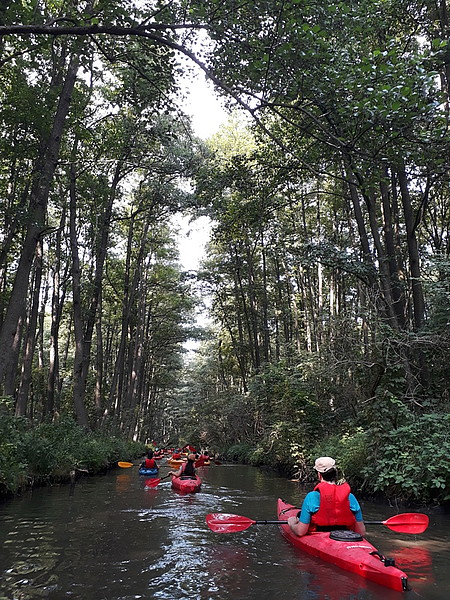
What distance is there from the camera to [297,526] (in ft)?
17.7

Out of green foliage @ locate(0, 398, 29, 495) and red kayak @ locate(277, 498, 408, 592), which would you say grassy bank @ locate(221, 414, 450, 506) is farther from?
green foliage @ locate(0, 398, 29, 495)

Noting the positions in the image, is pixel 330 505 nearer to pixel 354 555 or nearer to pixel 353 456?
pixel 354 555

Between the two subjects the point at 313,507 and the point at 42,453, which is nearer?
the point at 313,507

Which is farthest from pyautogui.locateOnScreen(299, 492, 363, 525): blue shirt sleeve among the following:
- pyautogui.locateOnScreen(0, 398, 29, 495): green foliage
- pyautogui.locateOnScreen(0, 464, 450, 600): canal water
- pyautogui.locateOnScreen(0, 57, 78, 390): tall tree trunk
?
pyautogui.locateOnScreen(0, 57, 78, 390): tall tree trunk

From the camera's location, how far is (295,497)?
9953 millimetres

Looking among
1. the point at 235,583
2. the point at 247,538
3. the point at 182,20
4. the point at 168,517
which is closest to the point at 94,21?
the point at 182,20

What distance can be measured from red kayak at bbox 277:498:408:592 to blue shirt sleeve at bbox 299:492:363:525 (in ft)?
0.64

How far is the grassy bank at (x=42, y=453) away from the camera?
7949 mm

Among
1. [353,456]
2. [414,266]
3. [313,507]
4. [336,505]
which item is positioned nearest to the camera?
[336,505]

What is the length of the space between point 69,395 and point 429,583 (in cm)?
3183

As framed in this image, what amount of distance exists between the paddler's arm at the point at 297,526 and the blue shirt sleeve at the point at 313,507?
46mm

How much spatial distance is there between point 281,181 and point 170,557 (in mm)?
8510

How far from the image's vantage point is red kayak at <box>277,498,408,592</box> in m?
3.99

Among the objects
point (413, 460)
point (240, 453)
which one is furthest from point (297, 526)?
point (240, 453)
